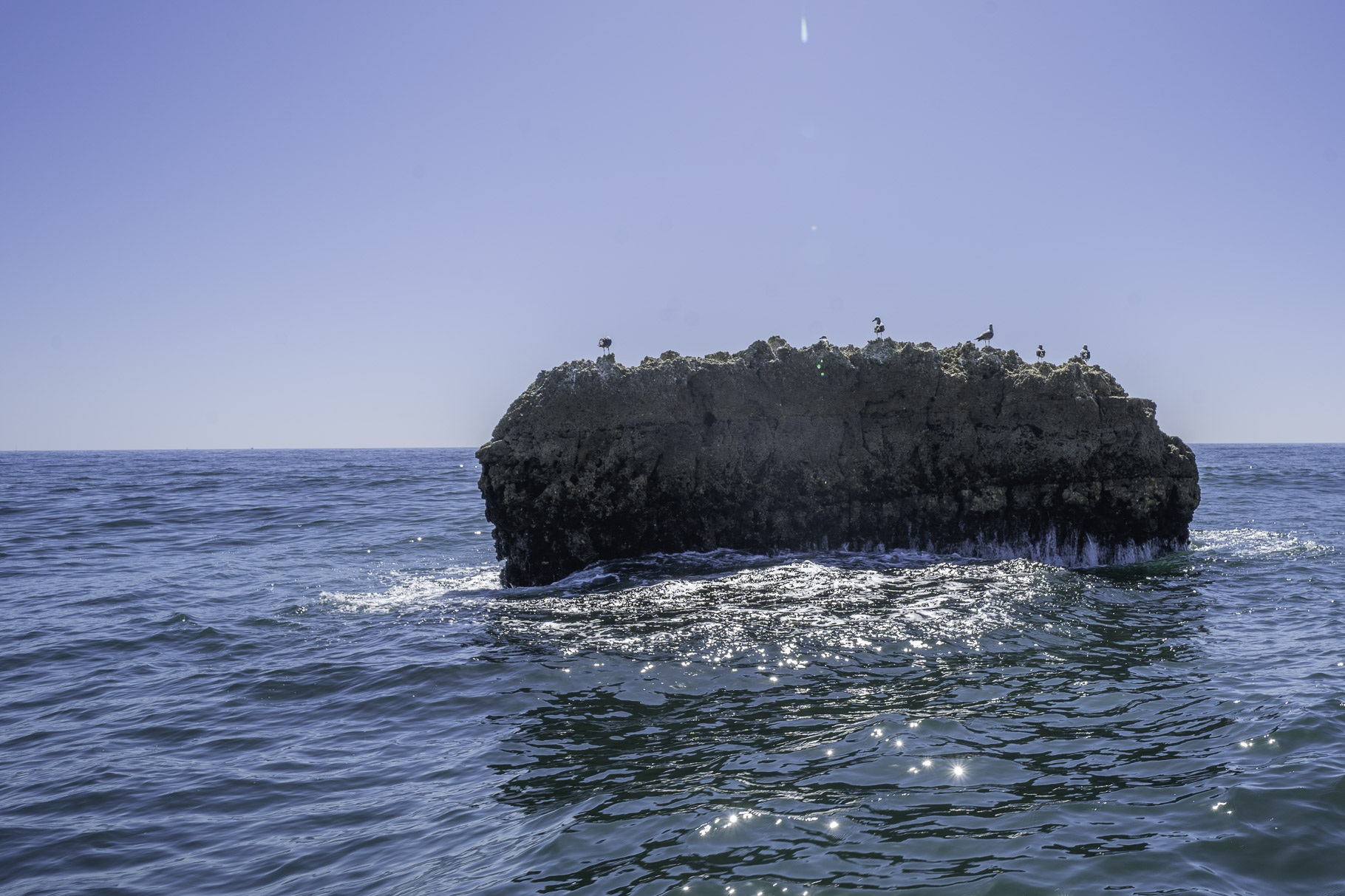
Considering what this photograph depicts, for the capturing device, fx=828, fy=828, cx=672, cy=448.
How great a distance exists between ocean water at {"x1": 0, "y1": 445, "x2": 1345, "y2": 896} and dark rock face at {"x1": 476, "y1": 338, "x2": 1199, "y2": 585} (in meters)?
0.78

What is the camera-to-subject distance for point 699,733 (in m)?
6.98

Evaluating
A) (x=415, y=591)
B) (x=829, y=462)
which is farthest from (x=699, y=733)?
(x=415, y=591)

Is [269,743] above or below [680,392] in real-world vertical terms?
below

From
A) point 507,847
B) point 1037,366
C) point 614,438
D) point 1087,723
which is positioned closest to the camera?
point 507,847

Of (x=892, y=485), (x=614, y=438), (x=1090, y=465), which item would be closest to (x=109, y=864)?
(x=614, y=438)

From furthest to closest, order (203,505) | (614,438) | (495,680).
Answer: (203,505) → (614,438) → (495,680)

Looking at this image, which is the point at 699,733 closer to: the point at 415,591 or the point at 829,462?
the point at 829,462

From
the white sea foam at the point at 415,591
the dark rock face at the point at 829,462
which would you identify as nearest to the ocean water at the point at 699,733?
the white sea foam at the point at 415,591

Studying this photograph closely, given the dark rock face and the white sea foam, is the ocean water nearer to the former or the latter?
the white sea foam

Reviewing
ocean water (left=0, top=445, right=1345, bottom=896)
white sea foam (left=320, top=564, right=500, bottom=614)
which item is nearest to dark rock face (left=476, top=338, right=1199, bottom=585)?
ocean water (left=0, top=445, right=1345, bottom=896)

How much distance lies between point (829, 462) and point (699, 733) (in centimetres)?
791

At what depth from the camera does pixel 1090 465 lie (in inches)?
551

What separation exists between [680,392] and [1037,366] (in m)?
6.59

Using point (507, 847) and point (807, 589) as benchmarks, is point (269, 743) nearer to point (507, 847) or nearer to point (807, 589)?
point (507, 847)
